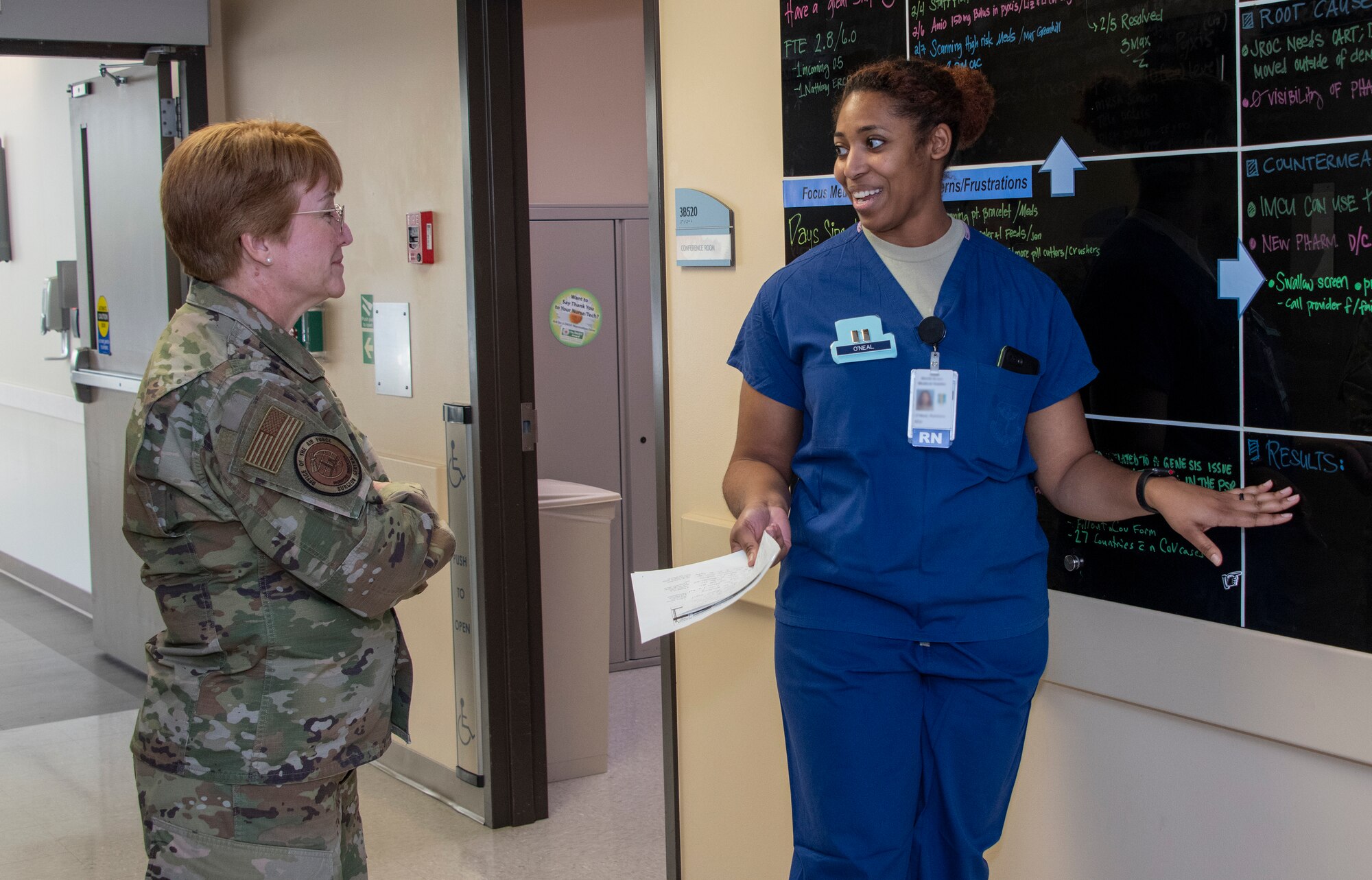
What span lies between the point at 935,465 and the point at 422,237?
7.99 feet

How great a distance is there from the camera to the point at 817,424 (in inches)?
70.3

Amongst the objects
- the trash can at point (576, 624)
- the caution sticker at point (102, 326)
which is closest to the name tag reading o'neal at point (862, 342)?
the trash can at point (576, 624)

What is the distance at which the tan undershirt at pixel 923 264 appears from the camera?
5.81ft

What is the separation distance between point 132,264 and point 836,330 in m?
3.97

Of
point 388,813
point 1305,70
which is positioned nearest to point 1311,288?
point 1305,70

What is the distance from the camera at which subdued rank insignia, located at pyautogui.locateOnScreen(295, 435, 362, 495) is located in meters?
1.63

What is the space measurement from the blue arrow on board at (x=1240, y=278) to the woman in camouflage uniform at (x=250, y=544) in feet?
4.05

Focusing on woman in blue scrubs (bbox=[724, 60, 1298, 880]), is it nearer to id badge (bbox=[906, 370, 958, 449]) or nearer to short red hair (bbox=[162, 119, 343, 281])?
id badge (bbox=[906, 370, 958, 449])

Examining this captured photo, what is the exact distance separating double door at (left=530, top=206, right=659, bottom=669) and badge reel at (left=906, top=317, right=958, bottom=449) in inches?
127

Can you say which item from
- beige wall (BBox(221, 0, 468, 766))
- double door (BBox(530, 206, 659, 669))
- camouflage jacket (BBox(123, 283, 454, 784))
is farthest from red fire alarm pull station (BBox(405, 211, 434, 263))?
camouflage jacket (BBox(123, 283, 454, 784))

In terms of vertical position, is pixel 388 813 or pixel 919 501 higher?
pixel 919 501

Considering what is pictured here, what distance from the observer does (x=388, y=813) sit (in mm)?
3771

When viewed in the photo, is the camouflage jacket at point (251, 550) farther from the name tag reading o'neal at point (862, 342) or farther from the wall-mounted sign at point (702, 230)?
the wall-mounted sign at point (702, 230)

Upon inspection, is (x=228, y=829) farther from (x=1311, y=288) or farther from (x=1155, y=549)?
(x=1311, y=288)
